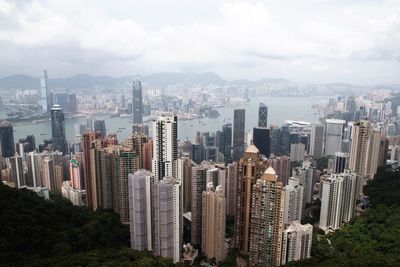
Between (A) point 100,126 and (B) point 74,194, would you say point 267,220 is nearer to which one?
(B) point 74,194

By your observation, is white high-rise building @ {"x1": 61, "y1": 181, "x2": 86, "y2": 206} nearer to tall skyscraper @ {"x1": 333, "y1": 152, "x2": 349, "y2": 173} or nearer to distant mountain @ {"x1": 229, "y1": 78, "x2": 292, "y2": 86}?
tall skyscraper @ {"x1": 333, "y1": 152, "x2": 349, "y2": 173}

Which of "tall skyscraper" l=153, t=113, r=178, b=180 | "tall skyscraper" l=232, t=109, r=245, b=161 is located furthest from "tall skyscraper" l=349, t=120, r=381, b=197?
"tall skyscraper" l=153, t=113, r=178, b=180

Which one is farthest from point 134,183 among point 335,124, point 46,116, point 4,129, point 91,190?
point 335,124

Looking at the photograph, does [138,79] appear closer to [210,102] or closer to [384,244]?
[210,102]

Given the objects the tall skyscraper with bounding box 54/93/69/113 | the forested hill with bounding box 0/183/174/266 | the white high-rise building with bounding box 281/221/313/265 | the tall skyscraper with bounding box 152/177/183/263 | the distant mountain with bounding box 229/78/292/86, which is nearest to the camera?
the forested hill with bounding box 0/183/174/266

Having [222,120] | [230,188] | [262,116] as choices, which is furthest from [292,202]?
Result: [222,120]

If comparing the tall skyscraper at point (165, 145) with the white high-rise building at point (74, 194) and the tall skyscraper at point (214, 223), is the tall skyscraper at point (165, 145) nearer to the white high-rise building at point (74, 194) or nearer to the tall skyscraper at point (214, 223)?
the tall skyscraper at point (214, 223)

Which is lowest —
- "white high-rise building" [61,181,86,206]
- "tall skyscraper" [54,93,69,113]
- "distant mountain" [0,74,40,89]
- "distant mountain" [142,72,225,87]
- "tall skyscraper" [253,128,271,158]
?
"white high-rise building" [61,181,86,206]
